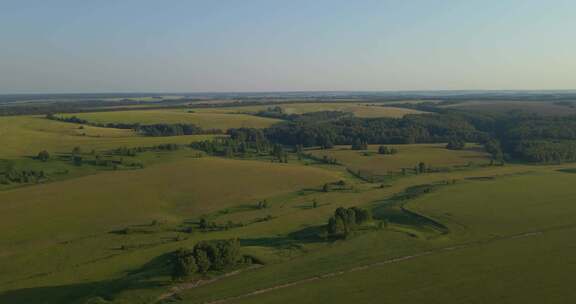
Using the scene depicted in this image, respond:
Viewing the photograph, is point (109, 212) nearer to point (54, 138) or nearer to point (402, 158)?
point (402, 158)

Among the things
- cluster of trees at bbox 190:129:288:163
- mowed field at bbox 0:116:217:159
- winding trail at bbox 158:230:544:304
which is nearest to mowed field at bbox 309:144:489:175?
cluster of trees at bbox 190:129:288:163

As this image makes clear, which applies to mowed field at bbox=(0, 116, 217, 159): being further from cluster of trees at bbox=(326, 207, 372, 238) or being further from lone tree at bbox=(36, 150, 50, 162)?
cluster of trees at bbox=(326, 207, 372, 238)

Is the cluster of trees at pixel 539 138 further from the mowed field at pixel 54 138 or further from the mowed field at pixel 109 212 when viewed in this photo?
the mowed field at pixel 54 138

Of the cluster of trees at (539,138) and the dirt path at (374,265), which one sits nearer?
the dirt path at (374,265)

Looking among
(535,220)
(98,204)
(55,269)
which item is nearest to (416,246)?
(535,220)

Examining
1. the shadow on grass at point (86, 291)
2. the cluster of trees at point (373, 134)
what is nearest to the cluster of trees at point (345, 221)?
the shadow on grass at point (86, 291)

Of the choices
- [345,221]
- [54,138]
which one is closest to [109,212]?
[345,221]
